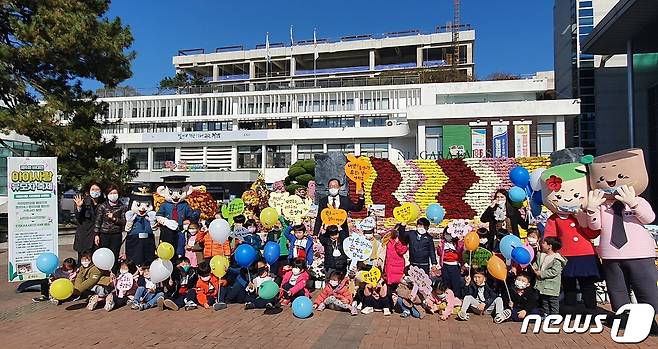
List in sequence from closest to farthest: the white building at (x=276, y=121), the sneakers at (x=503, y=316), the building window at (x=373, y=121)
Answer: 1. the sneakers at (x=503, y=316)
2. the white building at (x=276, y=121)
3. the building window at (x=373, y=121)

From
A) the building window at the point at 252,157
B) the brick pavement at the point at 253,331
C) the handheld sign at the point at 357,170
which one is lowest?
the brick pavement at the point at 253,331

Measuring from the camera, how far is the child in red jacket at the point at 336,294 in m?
7.39

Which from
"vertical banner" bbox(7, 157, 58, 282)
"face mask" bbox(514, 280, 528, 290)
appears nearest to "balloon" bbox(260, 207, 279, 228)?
"vertical banner" bbox(7, 157, 58, 282)

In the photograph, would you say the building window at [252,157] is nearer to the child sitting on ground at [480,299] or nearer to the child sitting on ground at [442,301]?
the child sitting on ground at [442,301]

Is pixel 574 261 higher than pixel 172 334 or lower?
higher

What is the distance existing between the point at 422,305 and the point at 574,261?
216 centimetres

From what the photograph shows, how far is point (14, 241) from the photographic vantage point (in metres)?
8.25

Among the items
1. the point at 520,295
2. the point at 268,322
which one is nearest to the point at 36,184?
the point at 268,322

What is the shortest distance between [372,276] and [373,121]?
36913 millimetres

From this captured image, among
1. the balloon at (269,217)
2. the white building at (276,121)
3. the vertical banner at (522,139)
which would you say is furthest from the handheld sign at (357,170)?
the white building at (276,121)

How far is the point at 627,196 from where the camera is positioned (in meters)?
6.00

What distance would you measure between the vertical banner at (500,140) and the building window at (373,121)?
13009 mm

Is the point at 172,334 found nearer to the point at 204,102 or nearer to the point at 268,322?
the point at 268,322

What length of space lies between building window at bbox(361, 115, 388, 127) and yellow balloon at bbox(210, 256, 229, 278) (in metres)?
36.3
